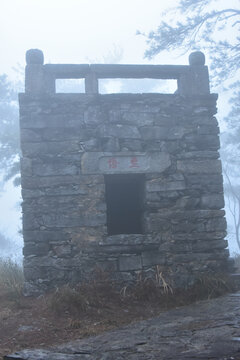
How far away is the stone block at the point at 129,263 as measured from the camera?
6.17 m

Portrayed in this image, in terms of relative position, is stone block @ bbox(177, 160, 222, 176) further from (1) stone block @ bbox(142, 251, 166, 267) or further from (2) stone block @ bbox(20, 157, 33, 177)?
(2) stone block @ bbox(20, 157, 33, 177)

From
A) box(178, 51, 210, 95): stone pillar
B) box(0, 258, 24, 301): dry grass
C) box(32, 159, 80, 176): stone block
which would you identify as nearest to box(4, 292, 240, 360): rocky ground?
box(0, 258, 24, 301): dry grass

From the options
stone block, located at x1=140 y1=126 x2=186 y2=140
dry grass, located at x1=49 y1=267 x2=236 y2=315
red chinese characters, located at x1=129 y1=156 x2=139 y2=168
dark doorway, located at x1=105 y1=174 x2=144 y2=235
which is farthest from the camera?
dark doorway, located at x1=105 y1=174 x2=144 y2=235

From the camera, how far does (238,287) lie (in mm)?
6258

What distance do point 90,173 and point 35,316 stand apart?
92.9 inches

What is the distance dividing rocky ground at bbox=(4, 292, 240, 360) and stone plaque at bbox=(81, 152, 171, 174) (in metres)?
2.43

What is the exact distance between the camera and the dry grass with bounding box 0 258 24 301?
6148 mm

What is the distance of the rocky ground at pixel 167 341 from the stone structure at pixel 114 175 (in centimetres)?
142

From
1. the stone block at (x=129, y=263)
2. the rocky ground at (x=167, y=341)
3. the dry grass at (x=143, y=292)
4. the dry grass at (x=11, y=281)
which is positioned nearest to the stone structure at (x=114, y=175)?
the stone block at (x=129, y=263)

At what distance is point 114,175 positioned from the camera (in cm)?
664

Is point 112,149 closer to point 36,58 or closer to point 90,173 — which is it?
point 90,173

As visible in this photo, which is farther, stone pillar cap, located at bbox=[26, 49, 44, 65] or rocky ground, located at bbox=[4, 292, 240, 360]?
stone pillar cap, located at bbox=[26, 49, 44, 65]

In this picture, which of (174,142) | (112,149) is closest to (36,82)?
(112,149)

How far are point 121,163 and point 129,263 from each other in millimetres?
1656
